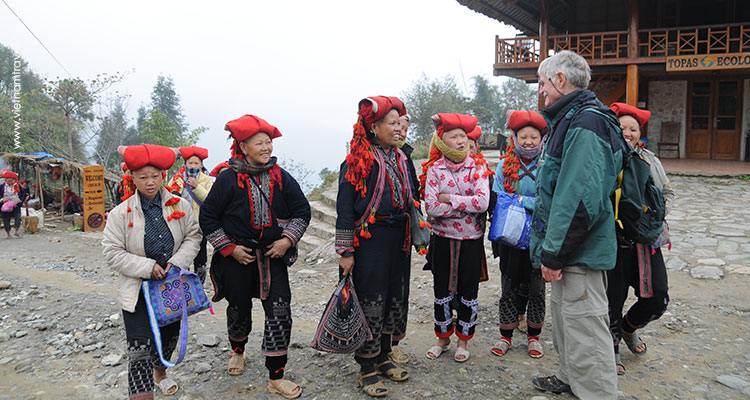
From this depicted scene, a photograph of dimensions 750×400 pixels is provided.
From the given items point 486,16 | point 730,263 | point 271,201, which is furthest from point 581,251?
point 486,16

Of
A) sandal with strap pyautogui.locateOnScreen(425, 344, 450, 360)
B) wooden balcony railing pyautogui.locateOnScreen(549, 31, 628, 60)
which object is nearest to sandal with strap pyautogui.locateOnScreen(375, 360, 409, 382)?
sandal with strap pyautogui.locateOnScreen(425, 344, 450, 360)

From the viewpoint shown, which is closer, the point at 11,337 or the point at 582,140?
the point at 582,140

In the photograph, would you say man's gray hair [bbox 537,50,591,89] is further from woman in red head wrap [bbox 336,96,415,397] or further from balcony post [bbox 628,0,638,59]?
balcony post [bbox 628,0,638,59]

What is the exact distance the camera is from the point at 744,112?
13180mm

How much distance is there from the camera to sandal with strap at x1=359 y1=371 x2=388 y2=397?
9.61 ft

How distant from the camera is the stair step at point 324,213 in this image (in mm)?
9711

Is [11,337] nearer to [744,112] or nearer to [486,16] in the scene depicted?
[486,16]

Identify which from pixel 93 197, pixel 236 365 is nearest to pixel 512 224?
pixel 236 365

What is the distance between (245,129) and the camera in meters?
2.98

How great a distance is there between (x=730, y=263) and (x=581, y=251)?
421 centimetres

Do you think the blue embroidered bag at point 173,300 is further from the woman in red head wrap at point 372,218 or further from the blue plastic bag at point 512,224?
the blue plastic bag at point 512,224

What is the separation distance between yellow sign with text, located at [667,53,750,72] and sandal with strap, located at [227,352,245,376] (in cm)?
1230

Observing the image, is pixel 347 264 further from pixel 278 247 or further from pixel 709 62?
pixel 709 62

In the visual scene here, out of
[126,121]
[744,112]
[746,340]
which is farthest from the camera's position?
[126,121]
